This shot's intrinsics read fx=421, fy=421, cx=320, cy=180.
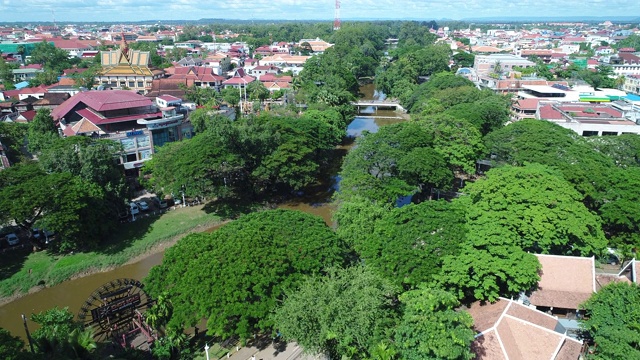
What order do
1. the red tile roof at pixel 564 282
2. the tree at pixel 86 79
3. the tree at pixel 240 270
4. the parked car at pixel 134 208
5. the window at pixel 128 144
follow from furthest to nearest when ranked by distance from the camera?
the tree at pixel 86 79
the window at pixel 128 144
the parked car at pixel 134 208
the red tile roof at pixel 564 282
the tree at pixel 240 270

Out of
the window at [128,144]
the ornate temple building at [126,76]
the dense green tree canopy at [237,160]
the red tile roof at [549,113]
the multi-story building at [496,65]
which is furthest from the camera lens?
the multi-story building at [496,65]

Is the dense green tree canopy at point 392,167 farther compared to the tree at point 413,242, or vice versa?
the dense green tree canopy at point 392,167

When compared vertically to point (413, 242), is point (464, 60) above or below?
above

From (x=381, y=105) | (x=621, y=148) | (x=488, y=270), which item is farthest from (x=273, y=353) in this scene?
(x=381, y=105)

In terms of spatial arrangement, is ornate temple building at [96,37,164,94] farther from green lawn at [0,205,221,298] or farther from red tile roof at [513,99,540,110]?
red tile roof at [513,99,540,110]

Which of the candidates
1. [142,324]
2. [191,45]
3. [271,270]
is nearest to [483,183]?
[271,270]

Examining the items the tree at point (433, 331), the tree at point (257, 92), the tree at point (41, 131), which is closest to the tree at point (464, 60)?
the tree at point (257, 92)

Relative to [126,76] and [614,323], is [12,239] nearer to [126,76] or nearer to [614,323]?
[614,323]

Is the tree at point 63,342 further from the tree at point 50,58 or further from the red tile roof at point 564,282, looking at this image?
the tree at point 50,58
